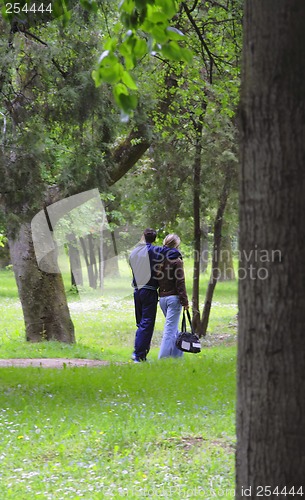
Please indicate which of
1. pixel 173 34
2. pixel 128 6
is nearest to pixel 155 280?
pixel 128 6

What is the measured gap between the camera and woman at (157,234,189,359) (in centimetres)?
1205

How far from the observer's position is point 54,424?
7484 millimetres

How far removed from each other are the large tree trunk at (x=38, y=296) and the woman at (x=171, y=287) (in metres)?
5.18

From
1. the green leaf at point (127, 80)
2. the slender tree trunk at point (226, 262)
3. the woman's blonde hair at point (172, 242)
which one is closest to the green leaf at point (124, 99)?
the green leaf at point (127, 80)

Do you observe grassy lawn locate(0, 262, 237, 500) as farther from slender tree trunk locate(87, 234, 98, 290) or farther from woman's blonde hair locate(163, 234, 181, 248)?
slender tree trunk locate(87, 234, 98, 290)

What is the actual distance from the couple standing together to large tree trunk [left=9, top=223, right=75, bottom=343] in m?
5.06

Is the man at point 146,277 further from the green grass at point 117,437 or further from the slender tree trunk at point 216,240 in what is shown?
the slender tree trunk at point 216,240

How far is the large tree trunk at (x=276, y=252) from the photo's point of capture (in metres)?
2.97

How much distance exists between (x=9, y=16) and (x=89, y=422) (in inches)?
164

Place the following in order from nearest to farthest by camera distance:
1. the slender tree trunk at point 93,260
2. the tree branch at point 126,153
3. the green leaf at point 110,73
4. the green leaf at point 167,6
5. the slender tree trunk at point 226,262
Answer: the green leaf at point 110,73 < the green leaf at point 167,6 < the tree branch at point 126,153 < the slender tree trunk at point 226,262 < the slender tree trunk at point 93,260

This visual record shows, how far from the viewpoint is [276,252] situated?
296cm

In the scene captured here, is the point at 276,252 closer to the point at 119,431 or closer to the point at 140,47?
the point at 140,47

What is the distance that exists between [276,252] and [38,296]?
48.5 ft

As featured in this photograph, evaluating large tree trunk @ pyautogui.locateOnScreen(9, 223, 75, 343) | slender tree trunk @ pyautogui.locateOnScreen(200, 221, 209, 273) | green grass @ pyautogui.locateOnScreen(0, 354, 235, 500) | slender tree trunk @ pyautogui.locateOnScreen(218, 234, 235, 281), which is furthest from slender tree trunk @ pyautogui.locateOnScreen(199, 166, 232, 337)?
slender tree trunk @ pyautogui.locateOnScreen(218, 234, 235, 281)
